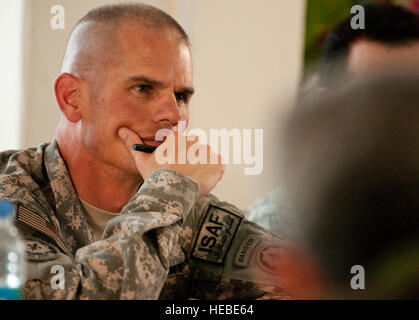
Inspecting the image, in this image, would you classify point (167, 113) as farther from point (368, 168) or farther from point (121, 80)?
point (368, 168)

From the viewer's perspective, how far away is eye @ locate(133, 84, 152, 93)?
1.61 meters

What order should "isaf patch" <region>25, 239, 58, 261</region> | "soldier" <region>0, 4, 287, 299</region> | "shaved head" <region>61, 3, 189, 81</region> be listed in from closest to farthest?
"isaf patch" <region>25, 239, 58, 261</region> < "soldier" <region>0, 4, 287, 299</region> < "shaved head" <region>61, 3, 189, 81</region>

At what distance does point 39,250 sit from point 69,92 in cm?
60

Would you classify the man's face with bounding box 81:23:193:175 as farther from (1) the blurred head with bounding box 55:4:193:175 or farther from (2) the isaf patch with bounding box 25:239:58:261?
(2) the isaf patch with bounding box 25:239:58:261

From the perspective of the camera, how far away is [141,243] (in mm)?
1169

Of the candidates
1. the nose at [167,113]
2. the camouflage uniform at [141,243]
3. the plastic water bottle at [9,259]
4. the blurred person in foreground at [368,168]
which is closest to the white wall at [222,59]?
the camouflage uniform at [141,243]

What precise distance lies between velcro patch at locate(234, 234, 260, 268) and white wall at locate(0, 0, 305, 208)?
25.7 inches

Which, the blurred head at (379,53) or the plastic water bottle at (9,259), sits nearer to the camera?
the blurred head at (379,53)

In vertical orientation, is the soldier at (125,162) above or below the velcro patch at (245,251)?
above

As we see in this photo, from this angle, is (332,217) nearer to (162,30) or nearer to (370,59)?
(370,59)

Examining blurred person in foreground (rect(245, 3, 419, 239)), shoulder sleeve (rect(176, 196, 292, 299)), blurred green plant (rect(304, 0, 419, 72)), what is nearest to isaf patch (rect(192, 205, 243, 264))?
shoulder sleeve (rect(176, 196, 292, 299))

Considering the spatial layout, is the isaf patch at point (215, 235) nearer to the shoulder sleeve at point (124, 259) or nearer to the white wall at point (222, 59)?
the shoulder sleeve at point (124, 259)

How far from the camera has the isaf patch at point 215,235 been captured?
1688 millimetres

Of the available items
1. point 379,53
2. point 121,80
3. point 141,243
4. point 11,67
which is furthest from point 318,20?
point 379,53
